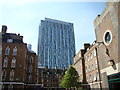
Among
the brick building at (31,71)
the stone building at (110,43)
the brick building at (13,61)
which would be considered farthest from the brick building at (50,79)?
the stone building at (110,43)

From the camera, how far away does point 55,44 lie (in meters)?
131

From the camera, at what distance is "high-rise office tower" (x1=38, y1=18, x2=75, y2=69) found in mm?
120688

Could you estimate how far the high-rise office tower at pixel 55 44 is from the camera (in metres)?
121

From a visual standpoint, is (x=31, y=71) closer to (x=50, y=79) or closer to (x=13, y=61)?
(x=13, y=61)

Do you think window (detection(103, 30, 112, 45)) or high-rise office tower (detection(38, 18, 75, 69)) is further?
high-rise office tower (detection(38, 18, 75, 69))

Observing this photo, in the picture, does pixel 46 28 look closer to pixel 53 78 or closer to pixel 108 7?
pixel 53 78

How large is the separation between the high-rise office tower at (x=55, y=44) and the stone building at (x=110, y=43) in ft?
336

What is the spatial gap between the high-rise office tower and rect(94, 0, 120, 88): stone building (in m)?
102

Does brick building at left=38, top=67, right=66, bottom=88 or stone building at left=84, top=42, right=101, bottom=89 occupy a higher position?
stone building at left=84, top=42, right=101, bottom=89

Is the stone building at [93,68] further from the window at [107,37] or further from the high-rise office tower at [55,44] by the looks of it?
the high-rise office tower at [55,44]

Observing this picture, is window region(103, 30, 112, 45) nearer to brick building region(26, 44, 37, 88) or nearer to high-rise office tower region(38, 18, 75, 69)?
brick building region(26, 44, 37, 88)

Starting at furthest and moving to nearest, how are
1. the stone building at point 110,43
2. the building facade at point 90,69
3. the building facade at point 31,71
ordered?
1. the building facade at point 31,71
2. the building facade at point 90,69
3. the stone building at point 110,43

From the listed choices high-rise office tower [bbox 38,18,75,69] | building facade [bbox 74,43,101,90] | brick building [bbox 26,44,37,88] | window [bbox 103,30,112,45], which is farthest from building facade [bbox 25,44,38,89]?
high-rise office tower [bbox 38,18,75,69]

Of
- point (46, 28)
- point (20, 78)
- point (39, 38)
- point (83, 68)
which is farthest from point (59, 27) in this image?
point (20, 78)
